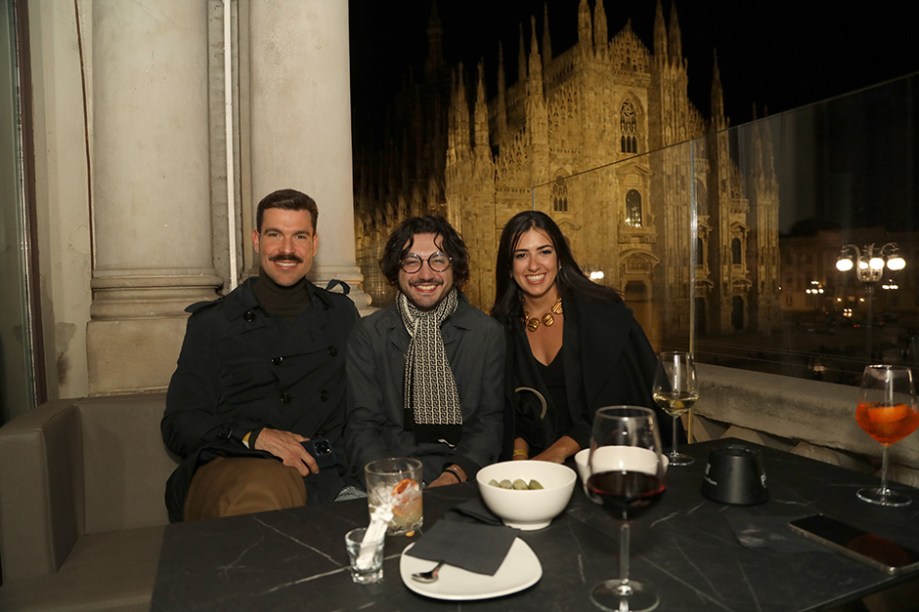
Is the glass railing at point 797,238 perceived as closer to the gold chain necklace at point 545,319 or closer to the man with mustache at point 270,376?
the gold chain necklace at point 545,319

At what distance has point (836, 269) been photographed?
3.91 m

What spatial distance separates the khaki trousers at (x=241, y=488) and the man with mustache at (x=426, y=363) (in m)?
0.31


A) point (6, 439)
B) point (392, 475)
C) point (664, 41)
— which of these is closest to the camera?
point (392, 475)

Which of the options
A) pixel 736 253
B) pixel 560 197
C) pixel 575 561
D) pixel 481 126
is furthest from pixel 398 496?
pixel 481 126

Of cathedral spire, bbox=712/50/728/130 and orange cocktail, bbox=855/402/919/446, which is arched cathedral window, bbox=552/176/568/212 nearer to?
cathedral spire, bbox=712/50/728/130

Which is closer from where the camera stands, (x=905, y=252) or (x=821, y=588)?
(x=821, y=588)

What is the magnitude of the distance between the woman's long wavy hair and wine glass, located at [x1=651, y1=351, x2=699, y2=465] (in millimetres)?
783

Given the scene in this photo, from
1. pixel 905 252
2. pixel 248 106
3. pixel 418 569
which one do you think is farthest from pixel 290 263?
pixel 905 252

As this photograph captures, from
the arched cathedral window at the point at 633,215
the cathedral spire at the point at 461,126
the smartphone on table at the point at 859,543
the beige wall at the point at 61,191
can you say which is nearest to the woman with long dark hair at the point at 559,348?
the smartphone on table at the point at 859,543

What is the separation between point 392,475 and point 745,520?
79 cm

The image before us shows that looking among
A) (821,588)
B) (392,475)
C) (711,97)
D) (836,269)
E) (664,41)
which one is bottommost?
(821,588)

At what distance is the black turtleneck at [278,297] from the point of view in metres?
2.76

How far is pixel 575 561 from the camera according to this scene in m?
1.23

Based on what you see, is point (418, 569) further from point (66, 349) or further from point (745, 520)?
point (66, 349)
